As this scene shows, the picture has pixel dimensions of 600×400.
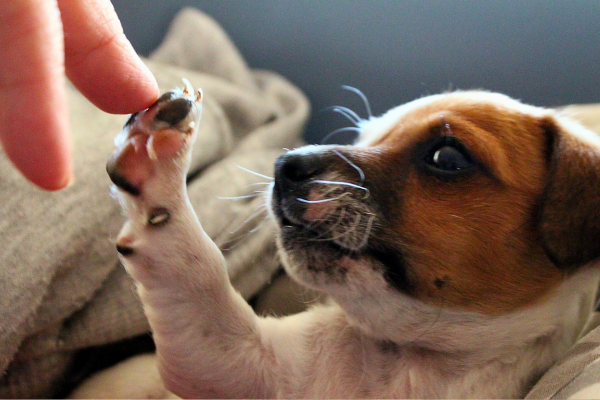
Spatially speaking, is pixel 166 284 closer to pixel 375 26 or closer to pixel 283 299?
pixel 283 299

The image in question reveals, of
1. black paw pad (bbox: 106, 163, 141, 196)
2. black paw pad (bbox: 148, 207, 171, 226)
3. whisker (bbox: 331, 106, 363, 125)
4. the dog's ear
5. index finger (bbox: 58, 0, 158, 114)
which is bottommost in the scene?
whisker (bbox: 331, 106, 363, 125)

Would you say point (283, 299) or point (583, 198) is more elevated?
point (583, 198)

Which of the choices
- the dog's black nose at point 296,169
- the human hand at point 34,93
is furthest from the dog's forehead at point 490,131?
the human hand at point 34,93

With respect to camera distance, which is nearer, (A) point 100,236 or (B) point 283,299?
(A) point 100,236

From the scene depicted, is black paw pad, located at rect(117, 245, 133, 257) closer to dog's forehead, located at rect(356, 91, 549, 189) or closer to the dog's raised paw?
the dog's raised paw

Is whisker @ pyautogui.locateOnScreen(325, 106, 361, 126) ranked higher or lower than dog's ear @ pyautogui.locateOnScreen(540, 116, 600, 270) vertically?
lower

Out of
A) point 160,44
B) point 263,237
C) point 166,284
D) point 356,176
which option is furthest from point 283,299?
point 160,44

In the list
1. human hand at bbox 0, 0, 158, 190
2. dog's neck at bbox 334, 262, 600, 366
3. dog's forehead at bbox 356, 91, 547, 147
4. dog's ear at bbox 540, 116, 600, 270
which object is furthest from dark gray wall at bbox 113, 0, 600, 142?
human hand at bbox 0, 0, 158, 190

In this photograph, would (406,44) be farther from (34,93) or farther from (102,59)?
(34,93)
